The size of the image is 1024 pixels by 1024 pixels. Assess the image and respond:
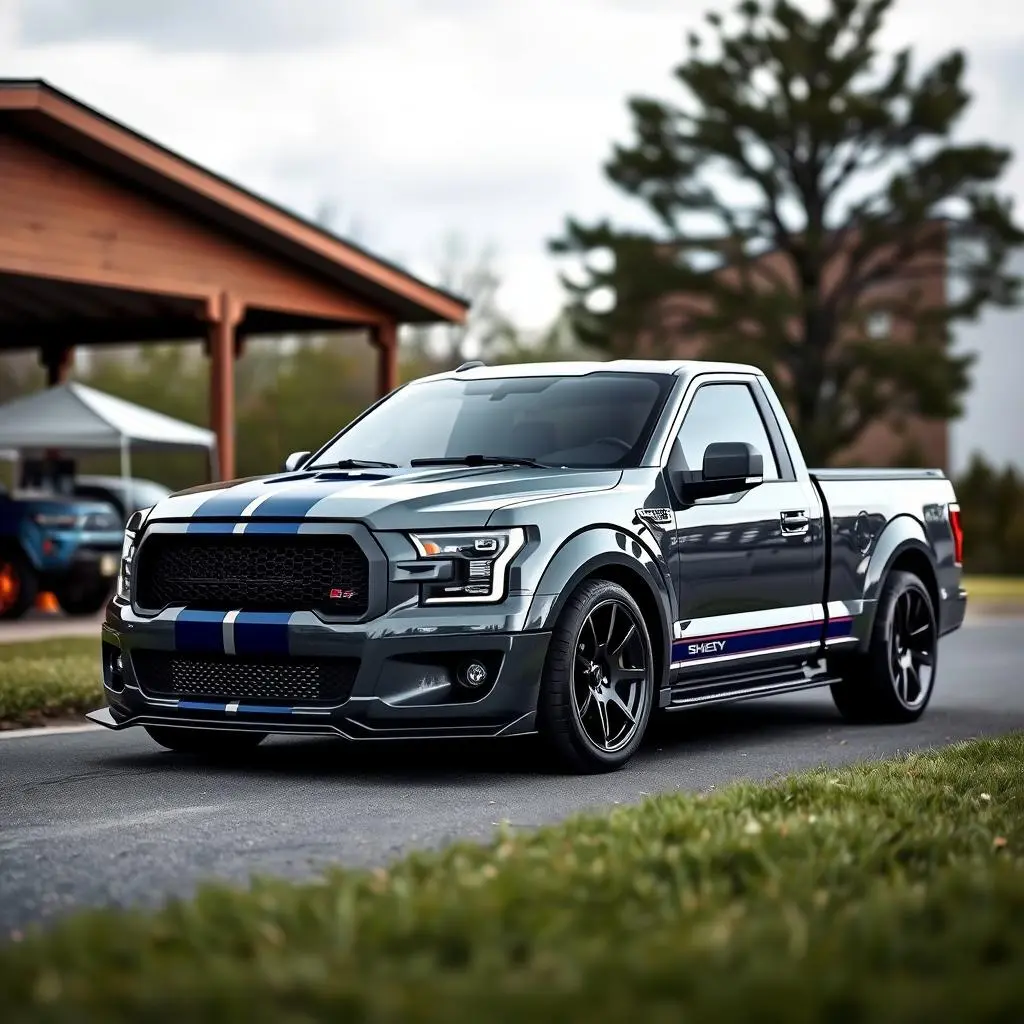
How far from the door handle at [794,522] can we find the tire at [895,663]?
3.34 ft

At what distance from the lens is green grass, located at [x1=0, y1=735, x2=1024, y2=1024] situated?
155 inches

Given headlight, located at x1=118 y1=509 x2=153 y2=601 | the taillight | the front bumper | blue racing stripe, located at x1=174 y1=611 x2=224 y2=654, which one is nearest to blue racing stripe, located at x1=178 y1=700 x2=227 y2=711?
the front bumper

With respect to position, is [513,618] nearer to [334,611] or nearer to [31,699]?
[334,611]

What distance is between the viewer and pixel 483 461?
9.29m

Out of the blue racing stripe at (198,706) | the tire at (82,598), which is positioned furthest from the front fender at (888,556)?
the tire at (82,598)

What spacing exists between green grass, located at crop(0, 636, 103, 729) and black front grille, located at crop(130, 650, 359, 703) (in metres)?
2.63

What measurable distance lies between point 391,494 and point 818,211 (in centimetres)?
3517

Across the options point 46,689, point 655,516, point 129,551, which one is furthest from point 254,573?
point 46,689

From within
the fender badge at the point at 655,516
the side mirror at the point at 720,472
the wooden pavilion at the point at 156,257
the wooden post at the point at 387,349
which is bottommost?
the fender badge at the point at 655,516

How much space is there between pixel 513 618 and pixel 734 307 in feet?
112

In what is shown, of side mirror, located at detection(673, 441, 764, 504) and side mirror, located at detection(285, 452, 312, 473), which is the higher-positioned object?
side mirror, located at detection(285, 452, 312, 473)

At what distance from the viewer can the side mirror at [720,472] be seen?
926cm

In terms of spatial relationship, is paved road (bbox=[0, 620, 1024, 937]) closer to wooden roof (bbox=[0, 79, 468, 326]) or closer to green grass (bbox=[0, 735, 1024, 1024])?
green grass (bbox=[0, 735, 1024, 1024])

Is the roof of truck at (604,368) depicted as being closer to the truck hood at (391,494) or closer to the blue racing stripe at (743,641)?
the truck hood at (391,494)
